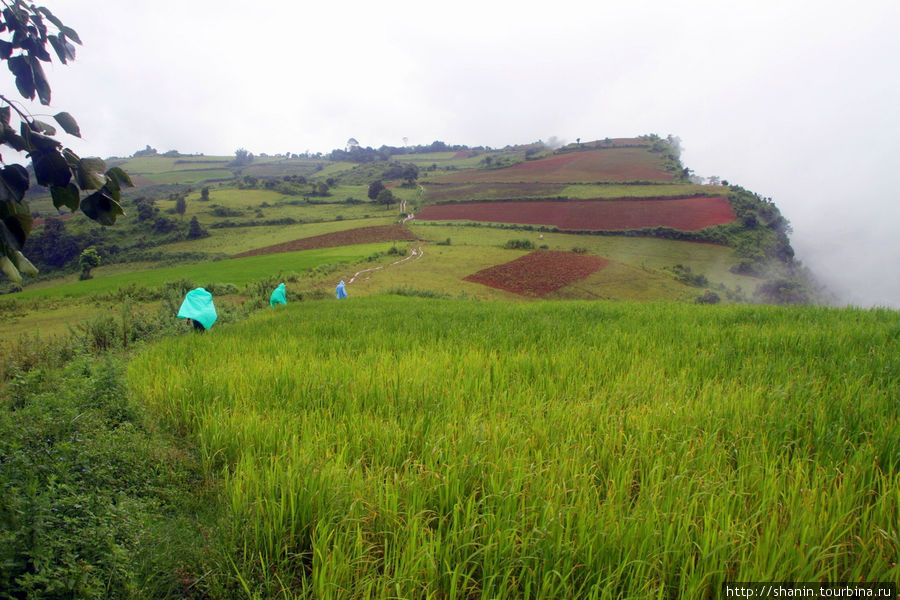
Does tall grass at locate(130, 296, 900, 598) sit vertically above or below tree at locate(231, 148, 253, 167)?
below

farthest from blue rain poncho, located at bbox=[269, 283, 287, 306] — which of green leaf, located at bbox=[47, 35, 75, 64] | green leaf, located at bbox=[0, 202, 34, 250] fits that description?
green leaf, located at bbox=[0, 202, 34, 250]

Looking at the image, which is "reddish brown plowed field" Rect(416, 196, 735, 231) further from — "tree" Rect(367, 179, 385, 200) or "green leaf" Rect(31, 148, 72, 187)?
"green leaf" Rect(31, 148, 72, 187)

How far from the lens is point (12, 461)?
2186 mm

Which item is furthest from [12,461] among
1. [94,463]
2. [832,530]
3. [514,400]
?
[832,530]

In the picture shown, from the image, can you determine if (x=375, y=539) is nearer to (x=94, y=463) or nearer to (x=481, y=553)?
(x=481, y=553)

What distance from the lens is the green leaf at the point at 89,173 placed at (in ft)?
4.27

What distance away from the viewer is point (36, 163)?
1.29m

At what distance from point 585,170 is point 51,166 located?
264 feet

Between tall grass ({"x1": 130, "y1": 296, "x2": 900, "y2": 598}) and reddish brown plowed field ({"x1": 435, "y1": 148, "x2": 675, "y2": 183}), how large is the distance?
70.3 metres

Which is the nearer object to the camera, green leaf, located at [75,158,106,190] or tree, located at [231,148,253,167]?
green leaf, located at [75,158,106,190]

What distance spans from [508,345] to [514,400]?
94.8 inches

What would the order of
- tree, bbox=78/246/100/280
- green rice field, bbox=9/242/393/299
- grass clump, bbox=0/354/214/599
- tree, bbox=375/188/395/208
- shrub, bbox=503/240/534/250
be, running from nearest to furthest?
grass clump, bbox=0/354/214/599
green rice field, bbox=9/242/393/299
tree, bbox=78/246/100/280
shrub, bbox=503/240/534/250
tree, bbox=375/188/395/208

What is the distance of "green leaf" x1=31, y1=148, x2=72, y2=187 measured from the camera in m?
1.28

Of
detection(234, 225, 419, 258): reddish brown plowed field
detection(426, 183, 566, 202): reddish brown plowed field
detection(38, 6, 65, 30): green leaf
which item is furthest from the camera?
A: detection(426, 183, 566, 202): reddish brown plowed field
